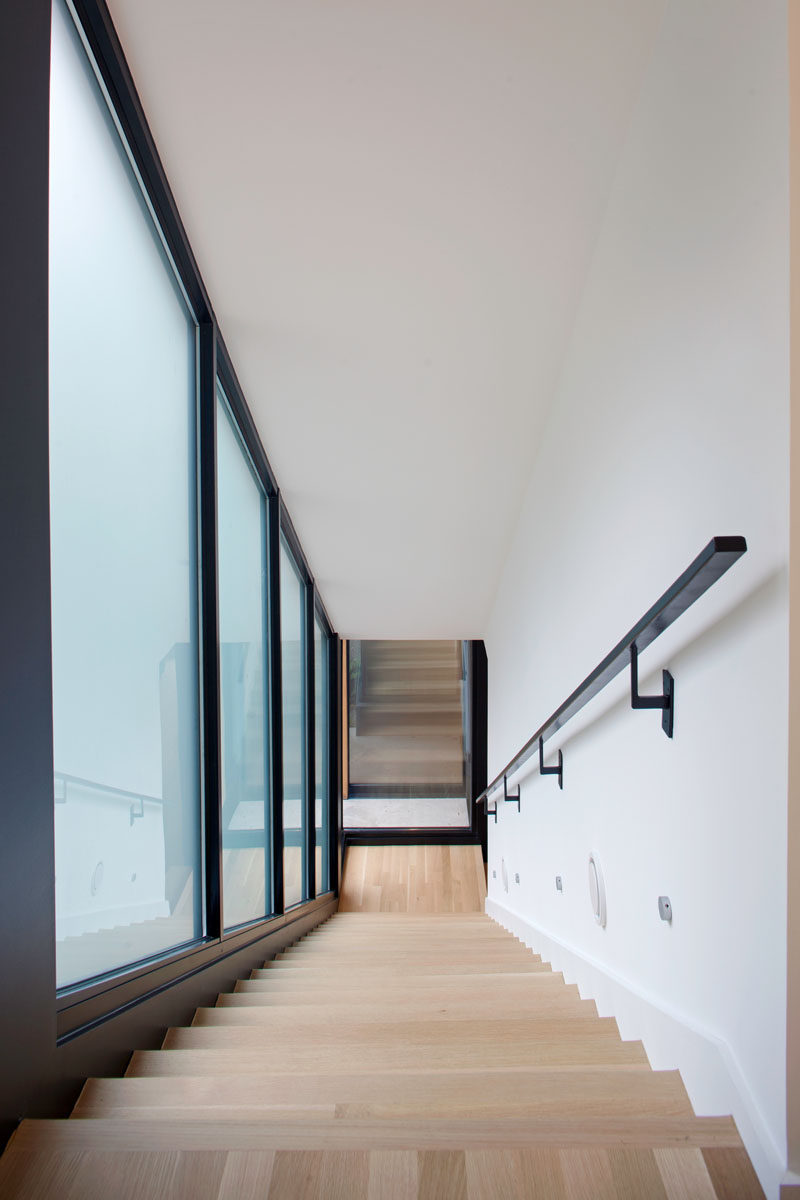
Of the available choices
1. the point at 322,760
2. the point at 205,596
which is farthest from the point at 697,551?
the point at 322,760

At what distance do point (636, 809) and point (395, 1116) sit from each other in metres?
0.97

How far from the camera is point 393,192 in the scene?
2385 millimetres

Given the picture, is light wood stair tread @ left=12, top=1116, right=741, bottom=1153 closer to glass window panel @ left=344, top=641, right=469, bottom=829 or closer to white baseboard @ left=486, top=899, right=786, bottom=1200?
white baseboard @ left=486, top=899, right=786, bottom=1200

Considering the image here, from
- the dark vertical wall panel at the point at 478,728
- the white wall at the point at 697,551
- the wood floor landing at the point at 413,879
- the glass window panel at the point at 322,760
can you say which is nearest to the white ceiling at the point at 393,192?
the white wall at the point at 697,551

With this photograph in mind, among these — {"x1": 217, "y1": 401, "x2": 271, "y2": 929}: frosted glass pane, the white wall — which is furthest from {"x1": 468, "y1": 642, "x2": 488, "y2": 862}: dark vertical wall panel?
the white wall

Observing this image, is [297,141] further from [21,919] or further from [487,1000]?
[487,1000]

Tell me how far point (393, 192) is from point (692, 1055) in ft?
7.43

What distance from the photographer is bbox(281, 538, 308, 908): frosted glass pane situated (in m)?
5.25

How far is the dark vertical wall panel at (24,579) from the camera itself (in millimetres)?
1222

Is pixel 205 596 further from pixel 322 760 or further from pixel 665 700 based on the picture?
pixel 322 760

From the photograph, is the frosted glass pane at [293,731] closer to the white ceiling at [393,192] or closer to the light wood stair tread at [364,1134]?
the white ceiling at [393,192]

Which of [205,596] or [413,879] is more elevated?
[205,596]

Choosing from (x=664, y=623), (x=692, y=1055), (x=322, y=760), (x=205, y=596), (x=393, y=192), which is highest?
(x=393, y=192)

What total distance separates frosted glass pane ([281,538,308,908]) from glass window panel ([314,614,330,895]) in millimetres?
1227
